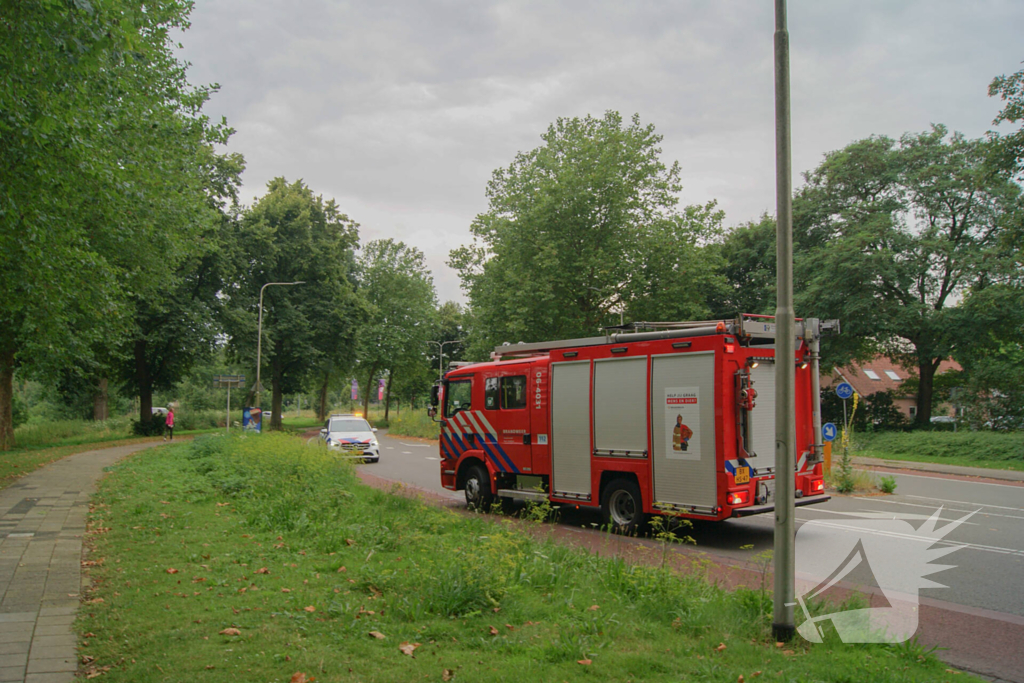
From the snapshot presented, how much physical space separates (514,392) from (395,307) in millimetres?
49853

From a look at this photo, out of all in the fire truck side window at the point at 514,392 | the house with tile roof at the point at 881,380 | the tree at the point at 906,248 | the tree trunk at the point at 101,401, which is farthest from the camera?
the tree trunk at the point at 101,401

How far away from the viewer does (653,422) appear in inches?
386

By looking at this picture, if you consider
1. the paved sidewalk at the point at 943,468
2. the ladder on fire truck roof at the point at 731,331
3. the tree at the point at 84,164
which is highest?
the tree at the point at 84,164

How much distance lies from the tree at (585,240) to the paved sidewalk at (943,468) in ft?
37.1

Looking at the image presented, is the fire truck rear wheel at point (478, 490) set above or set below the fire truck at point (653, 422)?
below

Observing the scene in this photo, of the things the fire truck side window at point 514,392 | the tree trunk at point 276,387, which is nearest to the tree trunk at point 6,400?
the tree trunk at point 276,387

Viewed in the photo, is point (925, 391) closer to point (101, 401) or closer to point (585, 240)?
point (585, 240)

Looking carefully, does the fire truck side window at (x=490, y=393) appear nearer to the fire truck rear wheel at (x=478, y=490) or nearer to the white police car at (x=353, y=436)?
the fire truck rear wheel at (x=478, y=490)

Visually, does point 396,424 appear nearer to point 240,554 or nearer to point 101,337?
point 101,337

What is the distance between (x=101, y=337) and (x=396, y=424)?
2711 centimetres

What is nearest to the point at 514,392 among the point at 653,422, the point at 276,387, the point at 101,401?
the point at 653,422

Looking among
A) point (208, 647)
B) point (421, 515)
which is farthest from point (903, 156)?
point (208, 647)

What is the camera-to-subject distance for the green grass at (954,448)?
2359 centimetres

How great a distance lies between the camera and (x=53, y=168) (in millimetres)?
10922
